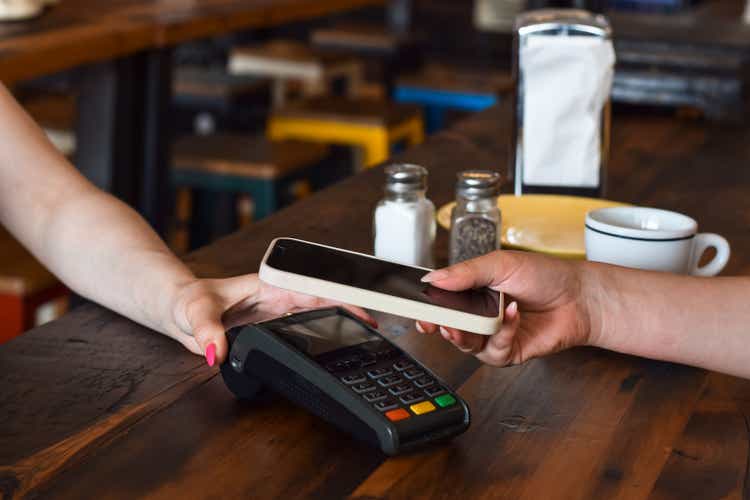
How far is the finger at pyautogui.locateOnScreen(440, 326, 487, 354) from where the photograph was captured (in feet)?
3.09

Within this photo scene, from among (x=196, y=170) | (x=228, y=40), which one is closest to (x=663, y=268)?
(x=196, y=170)

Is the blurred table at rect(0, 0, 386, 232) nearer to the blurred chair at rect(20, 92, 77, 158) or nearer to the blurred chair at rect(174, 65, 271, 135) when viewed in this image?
the blurred chair at rect(20, 92, 77, 158)

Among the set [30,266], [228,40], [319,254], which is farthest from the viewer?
[228,40]

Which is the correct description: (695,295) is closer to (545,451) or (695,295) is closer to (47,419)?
(545,451)

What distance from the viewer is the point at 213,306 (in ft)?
3.31

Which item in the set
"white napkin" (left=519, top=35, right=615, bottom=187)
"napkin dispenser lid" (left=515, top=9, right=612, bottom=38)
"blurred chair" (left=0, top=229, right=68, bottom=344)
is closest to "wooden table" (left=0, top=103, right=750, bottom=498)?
"white napkin" (left=519, top=35, right=615, bottom=187)

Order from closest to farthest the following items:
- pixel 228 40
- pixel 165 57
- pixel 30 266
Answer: pixel 30 266
pixel 165 57
pixel 228 40

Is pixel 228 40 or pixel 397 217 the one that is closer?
Answer: pixel 397 217

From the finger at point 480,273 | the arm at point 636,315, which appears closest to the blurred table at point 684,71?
the arm at point 636,315

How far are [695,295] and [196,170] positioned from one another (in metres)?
2.31

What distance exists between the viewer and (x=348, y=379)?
0.86m

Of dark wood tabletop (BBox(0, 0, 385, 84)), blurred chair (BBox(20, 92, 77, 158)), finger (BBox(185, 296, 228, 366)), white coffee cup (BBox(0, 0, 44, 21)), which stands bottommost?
blurred chair (BBox(20, 92, 77, 158))

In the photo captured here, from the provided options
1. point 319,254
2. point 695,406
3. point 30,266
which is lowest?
point 30,266

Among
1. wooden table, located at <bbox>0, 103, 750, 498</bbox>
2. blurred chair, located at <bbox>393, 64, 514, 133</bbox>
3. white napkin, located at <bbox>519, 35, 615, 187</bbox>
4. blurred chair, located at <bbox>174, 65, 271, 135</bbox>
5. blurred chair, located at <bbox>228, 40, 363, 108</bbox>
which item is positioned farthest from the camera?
blurred chair, located at <bbox>228, 40, 363, 108</bbox>
